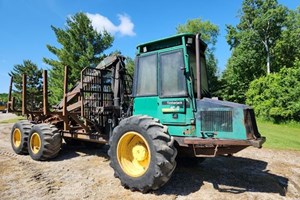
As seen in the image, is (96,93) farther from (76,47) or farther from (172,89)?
(76,47)

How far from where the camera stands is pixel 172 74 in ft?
15.8

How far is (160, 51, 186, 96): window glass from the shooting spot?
184 inches

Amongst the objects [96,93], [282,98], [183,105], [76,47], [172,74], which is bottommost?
[183,105]

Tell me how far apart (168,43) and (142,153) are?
2211mm

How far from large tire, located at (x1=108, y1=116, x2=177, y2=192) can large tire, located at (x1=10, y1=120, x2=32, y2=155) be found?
3.85 meters

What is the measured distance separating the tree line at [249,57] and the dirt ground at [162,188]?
A: 13528mm

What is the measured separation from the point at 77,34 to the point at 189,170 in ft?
65.2

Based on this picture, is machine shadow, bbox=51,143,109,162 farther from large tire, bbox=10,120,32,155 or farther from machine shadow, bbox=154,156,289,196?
machine shadow, bbox=154,156,289,196

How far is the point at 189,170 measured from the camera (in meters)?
5.80

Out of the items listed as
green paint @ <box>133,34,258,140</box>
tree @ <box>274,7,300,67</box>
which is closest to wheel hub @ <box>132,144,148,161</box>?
green paint @ <box>133,34,258,140</box>

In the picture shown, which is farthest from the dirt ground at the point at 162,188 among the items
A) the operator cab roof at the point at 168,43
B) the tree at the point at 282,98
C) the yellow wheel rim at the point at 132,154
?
the tree at the point at 282,98

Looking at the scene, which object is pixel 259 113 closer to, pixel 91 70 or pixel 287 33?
pixel 287 33

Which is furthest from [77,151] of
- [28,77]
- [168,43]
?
[28,77]

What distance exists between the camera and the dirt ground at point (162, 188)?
171 inches
